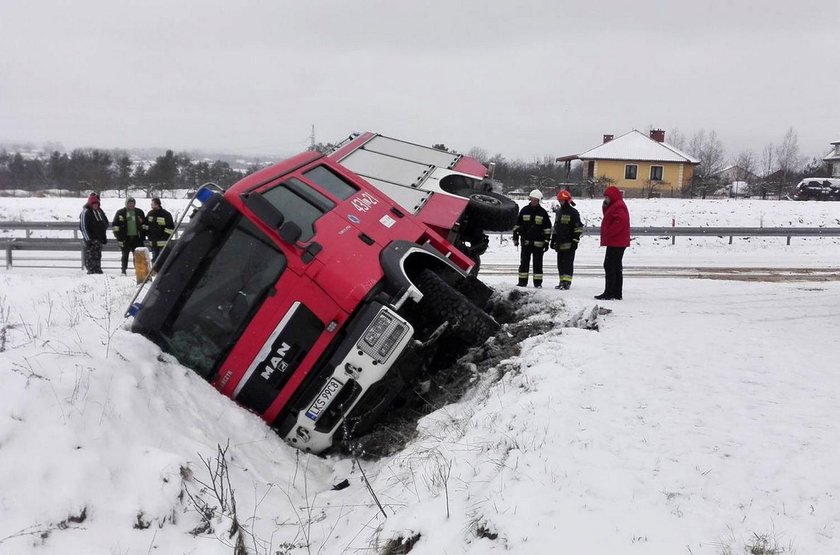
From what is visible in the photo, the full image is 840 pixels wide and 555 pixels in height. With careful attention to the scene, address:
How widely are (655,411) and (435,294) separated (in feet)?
7.05

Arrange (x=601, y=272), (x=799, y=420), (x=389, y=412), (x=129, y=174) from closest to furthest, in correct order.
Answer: (x=799, y=420), (x=389, y=412), (x=601, y=272), (x=129, y=174)

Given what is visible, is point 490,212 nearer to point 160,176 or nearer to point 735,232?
point 735,232

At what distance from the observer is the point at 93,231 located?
41.7 ft

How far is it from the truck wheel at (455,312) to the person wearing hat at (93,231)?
9273mm

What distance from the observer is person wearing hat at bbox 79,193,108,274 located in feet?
41.4

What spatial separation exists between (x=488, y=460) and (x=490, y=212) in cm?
484

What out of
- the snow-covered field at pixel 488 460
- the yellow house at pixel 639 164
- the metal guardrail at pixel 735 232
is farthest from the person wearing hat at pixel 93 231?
the yellow house at pixel 639 164

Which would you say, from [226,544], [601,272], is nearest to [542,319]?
[226,544]

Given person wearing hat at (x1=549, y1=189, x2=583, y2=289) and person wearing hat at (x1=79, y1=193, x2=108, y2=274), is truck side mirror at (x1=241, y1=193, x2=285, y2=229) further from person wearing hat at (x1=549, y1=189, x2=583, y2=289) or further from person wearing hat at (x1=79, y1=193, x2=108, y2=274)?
person wearing hat at (x1=79, y1=193, x2=108, y2=274)

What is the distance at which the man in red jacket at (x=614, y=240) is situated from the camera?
8.47m

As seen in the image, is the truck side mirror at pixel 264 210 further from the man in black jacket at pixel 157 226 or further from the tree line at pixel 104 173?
the tree line at pixel 104 173

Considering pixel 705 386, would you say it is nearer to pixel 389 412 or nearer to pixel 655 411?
pixel 655 411

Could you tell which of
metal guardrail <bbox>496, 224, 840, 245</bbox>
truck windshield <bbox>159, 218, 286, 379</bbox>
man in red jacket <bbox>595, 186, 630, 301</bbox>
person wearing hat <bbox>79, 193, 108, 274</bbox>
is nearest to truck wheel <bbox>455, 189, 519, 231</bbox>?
man in red jacket <bbox>595, 186, 630, 301</bbox>

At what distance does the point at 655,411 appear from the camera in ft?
14.3
